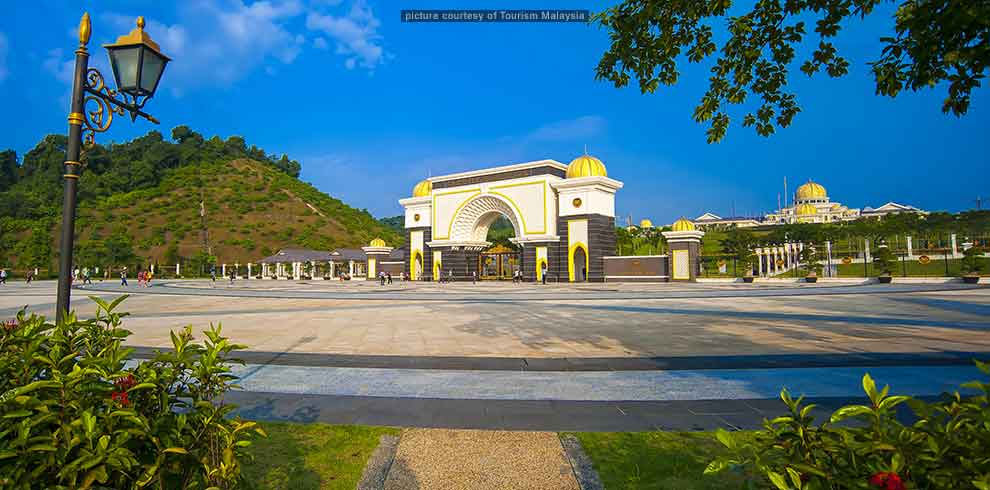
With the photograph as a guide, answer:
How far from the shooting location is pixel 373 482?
320 cm

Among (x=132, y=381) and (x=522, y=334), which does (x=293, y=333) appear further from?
(x=132, y=381)

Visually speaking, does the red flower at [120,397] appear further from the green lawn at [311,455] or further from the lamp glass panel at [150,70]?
the lamp glass panel at [150,70]

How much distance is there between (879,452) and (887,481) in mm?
206

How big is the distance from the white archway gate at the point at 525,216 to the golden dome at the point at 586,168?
8 centimetres

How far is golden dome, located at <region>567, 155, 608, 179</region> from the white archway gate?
0.27 ft

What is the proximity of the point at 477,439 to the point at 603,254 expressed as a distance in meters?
36.4

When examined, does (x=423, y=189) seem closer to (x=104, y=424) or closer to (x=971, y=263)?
(x=971, y=263)

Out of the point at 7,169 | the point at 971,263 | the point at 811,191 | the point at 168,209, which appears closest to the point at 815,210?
the point at 811,191

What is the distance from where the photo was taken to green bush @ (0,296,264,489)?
5.25 ft

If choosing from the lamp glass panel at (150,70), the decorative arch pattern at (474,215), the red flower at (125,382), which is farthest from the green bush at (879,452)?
the decorative arch pattern at (474,215)

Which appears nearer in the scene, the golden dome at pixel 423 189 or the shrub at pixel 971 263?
the shrub at pixel 971 263

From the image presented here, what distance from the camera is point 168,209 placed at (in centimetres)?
8906

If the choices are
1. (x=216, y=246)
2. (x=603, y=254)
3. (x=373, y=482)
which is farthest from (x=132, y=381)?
(x=216, y=246)

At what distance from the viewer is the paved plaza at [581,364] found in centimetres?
485
